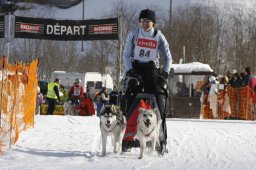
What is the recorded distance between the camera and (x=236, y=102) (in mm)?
14430

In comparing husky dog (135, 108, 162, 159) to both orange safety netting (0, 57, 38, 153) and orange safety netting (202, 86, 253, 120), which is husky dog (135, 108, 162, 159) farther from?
orange safety netting (202, 86, 253, 120)

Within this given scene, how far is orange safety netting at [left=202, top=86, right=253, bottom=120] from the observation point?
13902 mm

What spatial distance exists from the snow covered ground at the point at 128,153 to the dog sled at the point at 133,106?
Answer: 0.15 metres

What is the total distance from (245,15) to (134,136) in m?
45.5

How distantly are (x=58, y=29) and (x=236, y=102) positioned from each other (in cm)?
776

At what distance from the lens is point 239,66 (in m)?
40.8

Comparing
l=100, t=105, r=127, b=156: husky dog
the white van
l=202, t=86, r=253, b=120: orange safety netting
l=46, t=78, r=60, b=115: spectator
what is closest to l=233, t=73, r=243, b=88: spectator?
l=202, t=86, r=253, b=120: orange safety netting

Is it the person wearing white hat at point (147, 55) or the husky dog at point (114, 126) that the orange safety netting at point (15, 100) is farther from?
Result: the person wearing white hat at point (147, 55)

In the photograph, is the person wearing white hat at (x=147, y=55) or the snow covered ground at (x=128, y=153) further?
the person wearing white hat at (x=147, y=55)

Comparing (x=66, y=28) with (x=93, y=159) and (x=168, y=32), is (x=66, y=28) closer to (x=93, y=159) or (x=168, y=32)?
(x=93, y=159)

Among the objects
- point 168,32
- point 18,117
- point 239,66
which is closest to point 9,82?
point 18,117

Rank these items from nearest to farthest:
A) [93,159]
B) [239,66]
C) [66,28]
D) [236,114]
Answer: [93,159]
[236,114]
[66,28]
[239,66]

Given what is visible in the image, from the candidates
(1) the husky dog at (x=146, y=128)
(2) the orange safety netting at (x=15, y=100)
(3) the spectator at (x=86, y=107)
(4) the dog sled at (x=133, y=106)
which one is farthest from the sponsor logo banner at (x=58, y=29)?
(1) the husky dog at (x=146, y=128)

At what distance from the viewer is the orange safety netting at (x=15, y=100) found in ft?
24.1
